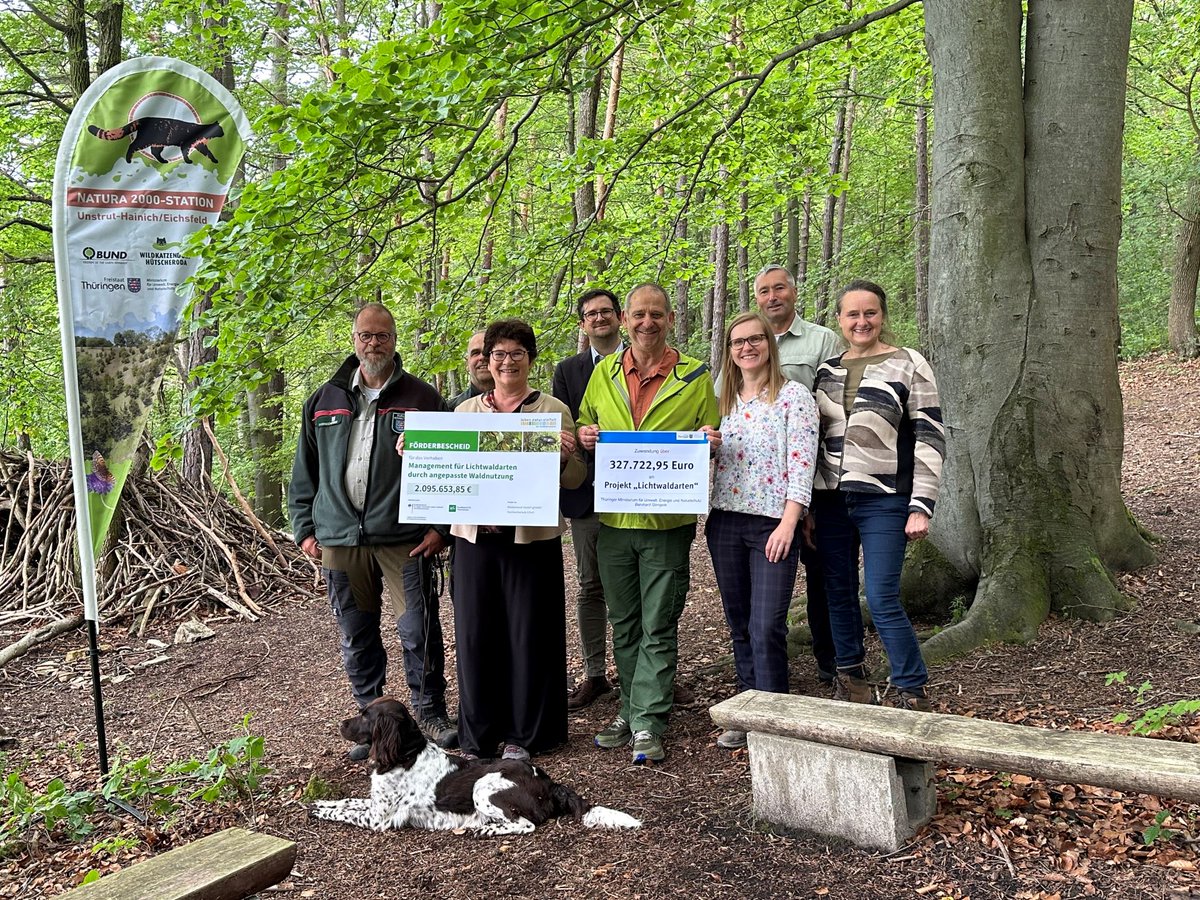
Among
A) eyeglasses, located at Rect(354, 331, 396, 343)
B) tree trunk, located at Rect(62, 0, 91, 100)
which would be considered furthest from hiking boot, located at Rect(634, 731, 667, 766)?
tree trunk, located at Rect(62, 0, 91, 100)

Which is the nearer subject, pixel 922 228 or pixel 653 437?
pixel 653 437

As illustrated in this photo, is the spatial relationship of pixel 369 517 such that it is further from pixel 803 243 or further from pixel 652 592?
pixel 803 243

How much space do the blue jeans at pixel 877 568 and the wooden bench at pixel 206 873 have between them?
256 centimetres

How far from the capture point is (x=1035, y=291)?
4.90 meters

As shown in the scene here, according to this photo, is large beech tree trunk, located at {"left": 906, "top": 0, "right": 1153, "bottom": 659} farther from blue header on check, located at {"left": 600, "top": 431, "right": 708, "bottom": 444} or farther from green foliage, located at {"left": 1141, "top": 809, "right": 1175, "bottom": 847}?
blue header on check, located at {"left": 600, "top": 431, "right": 708, "bottom": 444}

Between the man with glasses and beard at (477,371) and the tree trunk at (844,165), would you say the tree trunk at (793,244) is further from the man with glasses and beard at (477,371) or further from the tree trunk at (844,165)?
the man with glasses and beard at (477,371)

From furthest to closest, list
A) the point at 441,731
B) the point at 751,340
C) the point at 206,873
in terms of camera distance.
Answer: the point at 441,731
the point at 751,340
the point at 206,873

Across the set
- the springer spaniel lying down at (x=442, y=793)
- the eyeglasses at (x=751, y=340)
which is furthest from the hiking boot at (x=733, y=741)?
the eyeglasses at (x=751, y=340)

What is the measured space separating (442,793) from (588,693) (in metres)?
1.63

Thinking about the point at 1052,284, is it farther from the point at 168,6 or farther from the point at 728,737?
the point at 168,6

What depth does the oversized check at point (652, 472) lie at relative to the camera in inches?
156

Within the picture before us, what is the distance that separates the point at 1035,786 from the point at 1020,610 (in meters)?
1.55

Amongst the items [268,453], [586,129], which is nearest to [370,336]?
[586,129]

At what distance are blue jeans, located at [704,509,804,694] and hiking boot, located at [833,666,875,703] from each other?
32cm
